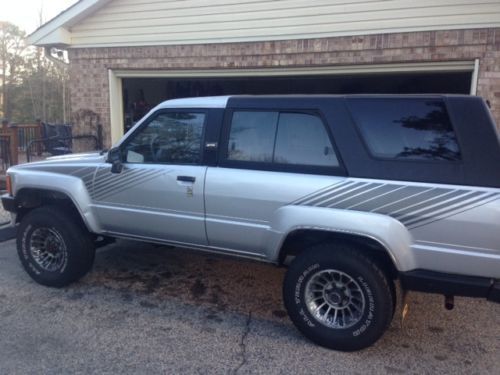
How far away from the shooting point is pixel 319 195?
11.0 ft

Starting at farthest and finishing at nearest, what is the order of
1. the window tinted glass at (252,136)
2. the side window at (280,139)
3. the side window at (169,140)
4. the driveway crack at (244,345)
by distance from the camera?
1. the side window at (169,140)
2. the window tinted glass at (252,136)
3. the side window at (280,139)
4. the driveway crack at (244,345)

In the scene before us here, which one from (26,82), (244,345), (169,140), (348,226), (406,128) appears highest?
(26,82)

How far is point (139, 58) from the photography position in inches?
342

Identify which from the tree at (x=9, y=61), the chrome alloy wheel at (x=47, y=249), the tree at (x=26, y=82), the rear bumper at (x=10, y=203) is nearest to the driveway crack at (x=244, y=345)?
the chrome alloy wheel at (x=47, y=249)

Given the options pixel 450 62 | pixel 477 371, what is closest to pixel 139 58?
pixel 450 62

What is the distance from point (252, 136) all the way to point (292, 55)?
4.17 meters

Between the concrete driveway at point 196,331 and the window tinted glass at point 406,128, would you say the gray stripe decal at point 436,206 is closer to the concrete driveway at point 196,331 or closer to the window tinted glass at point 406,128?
the window tinted glass at point 406,128

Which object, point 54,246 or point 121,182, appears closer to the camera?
point 121,182

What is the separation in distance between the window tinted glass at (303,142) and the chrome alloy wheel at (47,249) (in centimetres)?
251

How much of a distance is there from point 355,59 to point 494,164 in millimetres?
4540

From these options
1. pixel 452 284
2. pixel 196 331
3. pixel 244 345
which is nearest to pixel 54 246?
pixel 196 331

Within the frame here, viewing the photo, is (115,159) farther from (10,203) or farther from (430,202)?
(430,202)

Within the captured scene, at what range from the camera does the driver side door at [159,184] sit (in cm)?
395

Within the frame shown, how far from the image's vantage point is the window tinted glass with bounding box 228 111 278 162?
3693 mm
